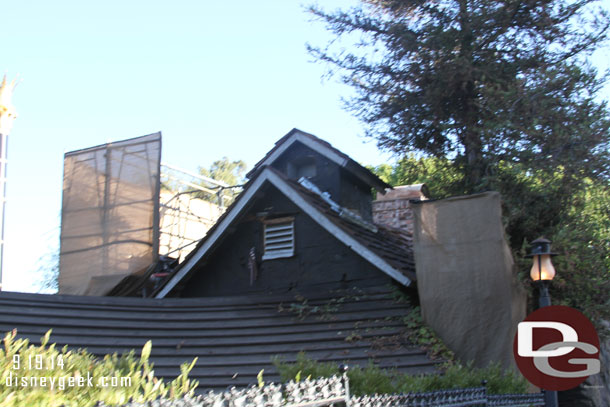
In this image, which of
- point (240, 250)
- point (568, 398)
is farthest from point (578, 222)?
point (240, 250)

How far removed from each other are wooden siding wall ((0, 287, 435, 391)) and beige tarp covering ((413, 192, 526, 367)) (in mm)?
878

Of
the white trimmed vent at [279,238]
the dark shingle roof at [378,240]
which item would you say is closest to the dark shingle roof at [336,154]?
the dark shingle roof at [378,240]

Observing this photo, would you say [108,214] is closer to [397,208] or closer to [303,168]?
[303,168]

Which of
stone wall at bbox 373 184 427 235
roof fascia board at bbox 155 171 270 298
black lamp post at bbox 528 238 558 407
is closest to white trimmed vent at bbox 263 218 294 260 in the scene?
roof fascia board at bbox 155 171 270 298

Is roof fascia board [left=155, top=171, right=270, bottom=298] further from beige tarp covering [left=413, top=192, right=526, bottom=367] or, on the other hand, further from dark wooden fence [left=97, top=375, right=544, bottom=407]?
dark wooden fence [left=97, top=375, right=544, bottom=407]

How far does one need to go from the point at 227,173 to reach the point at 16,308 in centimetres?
4053

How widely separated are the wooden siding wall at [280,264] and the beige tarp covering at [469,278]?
152 cm

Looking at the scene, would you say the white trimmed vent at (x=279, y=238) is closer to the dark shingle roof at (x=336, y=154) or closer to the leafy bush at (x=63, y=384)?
the dark shingle roof at (x=336, y=154)

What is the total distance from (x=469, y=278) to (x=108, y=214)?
10.4m

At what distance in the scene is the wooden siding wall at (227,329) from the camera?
34.7 ft

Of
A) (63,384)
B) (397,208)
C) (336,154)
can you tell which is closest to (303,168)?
(336,154)

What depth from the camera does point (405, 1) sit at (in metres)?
15.5

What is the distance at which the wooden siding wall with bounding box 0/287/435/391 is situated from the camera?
34.7 ft

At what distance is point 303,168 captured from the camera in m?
16.6
